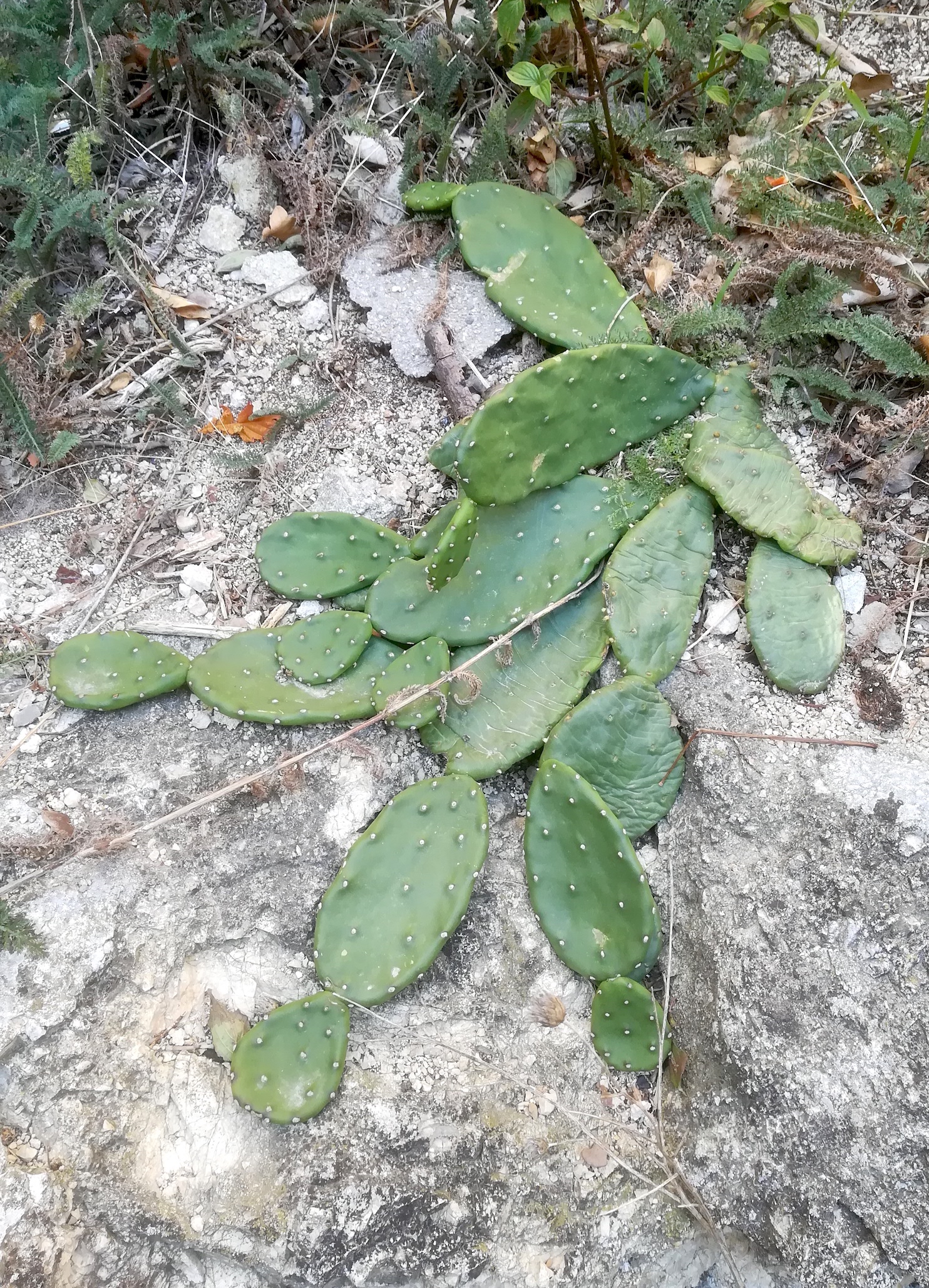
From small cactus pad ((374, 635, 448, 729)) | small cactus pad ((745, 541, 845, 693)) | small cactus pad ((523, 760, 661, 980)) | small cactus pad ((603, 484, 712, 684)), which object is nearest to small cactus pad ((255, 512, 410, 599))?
small cactus pad ((374, 635, 448, 729))

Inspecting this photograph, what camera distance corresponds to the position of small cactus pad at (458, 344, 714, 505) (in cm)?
185

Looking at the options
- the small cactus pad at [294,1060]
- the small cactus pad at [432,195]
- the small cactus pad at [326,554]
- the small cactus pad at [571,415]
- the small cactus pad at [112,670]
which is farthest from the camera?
the small cactus pad at [432,195]

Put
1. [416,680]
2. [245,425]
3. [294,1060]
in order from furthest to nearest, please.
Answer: [245,425], [416,680], [294,1060]

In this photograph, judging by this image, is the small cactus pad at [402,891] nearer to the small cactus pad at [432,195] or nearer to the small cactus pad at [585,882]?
the small cactus pad at [585,882]

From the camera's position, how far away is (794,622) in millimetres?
1913

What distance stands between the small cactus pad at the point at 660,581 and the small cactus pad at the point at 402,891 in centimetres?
47

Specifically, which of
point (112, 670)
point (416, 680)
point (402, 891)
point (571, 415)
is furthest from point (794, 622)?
Answer: point (112, 670)

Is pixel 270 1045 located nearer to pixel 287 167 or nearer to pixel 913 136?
pixel 287 167

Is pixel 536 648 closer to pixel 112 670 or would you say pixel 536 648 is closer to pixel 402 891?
pixel 402 891

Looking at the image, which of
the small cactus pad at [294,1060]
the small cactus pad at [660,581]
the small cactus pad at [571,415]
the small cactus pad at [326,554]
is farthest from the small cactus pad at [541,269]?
the small cactus pad at [294,1060]

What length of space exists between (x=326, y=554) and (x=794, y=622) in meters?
1.10

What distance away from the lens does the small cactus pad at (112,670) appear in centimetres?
197

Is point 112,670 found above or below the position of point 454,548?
below

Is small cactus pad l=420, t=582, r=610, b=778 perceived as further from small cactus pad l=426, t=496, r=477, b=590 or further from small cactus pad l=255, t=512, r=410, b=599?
small cactus pad l=255, t=512, r=410, b=599
